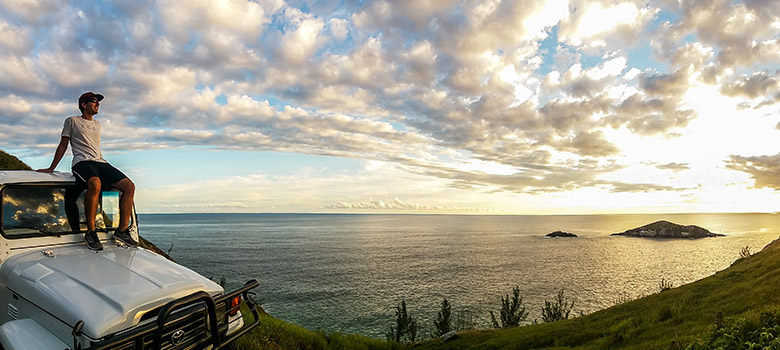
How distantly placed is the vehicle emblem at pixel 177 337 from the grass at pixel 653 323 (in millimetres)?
5602

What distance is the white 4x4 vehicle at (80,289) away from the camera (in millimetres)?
4340

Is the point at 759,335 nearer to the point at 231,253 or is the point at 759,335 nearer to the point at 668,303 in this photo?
the point at 668,303

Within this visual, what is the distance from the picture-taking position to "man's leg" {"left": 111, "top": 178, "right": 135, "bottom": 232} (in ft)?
22.6

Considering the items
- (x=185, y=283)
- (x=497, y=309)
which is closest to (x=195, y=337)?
(x=185, y=283)

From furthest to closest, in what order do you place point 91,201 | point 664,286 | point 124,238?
point 664,286 < point 124,238 < point 91,201

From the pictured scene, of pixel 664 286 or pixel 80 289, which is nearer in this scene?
pixel 80 289

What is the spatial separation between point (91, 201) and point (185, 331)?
330cm

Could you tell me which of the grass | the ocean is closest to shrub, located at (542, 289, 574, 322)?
the ocean

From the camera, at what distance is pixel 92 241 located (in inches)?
248

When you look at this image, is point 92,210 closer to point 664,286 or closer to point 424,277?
point 664,286

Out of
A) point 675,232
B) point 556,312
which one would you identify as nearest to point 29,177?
point 556,312

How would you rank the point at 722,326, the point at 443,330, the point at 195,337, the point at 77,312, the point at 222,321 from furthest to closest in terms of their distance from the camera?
1. the point at 443,330
2. the point at 722,326
3. the point at 222,321
4. the point at 195,337
5. the point at 77,312

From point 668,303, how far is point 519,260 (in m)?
87.8

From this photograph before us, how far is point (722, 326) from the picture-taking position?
29.9 ft
